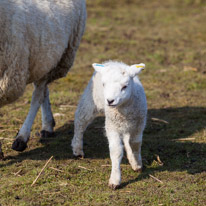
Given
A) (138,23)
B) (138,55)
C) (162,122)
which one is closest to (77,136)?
(162,122)

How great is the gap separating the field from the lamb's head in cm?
92

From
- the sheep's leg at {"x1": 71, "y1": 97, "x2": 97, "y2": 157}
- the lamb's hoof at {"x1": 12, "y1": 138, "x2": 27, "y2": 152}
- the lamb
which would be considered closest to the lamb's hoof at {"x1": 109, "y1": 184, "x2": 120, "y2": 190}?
the lamb

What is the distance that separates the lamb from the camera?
379 centimetres

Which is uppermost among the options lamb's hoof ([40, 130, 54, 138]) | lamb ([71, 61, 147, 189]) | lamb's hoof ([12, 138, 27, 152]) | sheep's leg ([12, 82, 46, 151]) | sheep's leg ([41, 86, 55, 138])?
lamb ([71, 61, 147, 189])

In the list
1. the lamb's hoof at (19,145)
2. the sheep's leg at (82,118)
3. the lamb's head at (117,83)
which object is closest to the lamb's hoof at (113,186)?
the lamb's head at (117,83)

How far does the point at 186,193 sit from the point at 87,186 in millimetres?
959

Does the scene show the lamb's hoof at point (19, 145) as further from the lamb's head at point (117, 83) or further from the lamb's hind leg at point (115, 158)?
the lamb's head at point (117, 83)

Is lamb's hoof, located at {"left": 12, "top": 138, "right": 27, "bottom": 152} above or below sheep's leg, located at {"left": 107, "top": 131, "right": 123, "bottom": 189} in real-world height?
below

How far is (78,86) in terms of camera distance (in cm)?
855

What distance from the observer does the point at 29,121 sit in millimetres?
5473

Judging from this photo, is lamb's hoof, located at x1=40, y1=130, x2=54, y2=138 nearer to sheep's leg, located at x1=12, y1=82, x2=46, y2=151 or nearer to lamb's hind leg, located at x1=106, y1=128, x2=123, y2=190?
sheep's leg, located at x1=12, y1=82, x2=46, y2=151

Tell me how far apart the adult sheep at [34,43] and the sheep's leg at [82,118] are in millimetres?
649

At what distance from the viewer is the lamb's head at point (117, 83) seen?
3.67 m

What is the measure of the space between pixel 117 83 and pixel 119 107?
409 millimetres
